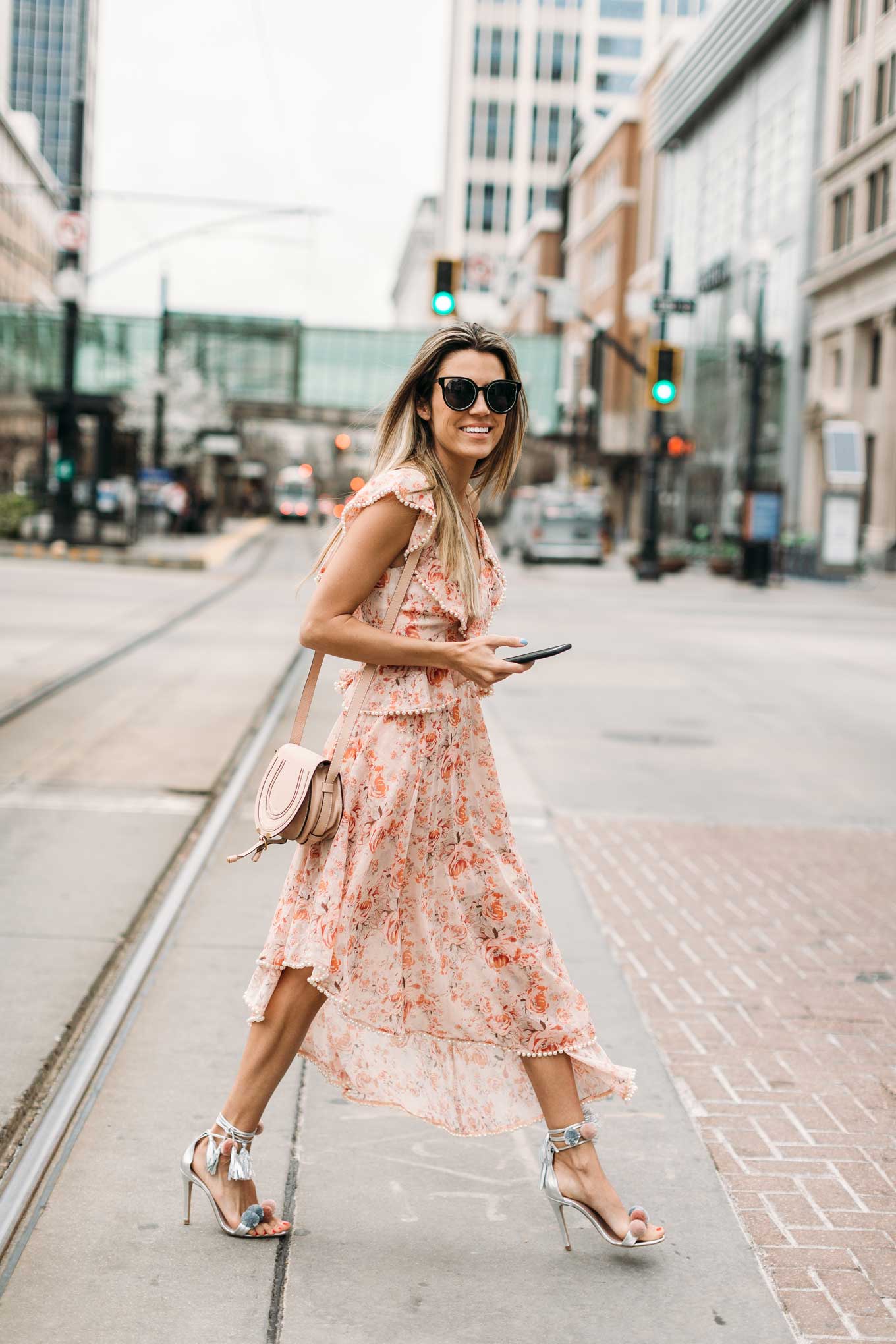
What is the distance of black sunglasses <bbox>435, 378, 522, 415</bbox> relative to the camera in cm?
320

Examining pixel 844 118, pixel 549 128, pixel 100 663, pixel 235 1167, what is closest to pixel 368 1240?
pixel 235 1167

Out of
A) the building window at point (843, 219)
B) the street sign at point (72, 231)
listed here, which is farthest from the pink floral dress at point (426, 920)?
the building window at point (843, 219)

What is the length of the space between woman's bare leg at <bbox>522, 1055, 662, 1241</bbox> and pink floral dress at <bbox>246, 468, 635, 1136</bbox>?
1.6 inches

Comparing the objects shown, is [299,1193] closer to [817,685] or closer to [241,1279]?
[241,1279]

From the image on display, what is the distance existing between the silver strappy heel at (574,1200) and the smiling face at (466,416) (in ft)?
4.46

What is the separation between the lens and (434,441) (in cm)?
331

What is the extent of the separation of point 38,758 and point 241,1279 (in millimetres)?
6188

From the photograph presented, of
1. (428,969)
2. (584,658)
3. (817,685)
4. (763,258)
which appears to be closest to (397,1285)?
(428,969)

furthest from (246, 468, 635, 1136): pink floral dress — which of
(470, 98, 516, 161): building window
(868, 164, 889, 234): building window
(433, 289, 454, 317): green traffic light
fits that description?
(470, 98, 516, 161): building window

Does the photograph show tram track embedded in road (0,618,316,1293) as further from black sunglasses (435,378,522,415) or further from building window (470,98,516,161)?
building window (470,98,516,161)

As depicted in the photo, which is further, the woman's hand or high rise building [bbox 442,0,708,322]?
high rise building [bbox 442,0,708,322]

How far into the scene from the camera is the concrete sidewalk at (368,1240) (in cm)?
291

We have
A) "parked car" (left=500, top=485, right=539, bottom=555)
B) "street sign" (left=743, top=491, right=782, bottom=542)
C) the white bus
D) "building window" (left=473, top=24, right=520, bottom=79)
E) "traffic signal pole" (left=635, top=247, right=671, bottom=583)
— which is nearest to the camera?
"street sign" (left=743, top=491, right=782, bottom=542)

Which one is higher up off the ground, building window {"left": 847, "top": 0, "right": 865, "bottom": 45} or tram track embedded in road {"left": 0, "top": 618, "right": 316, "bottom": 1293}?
building window {"left": 847, "top": 0, "right": 865, "bottom": 45}
